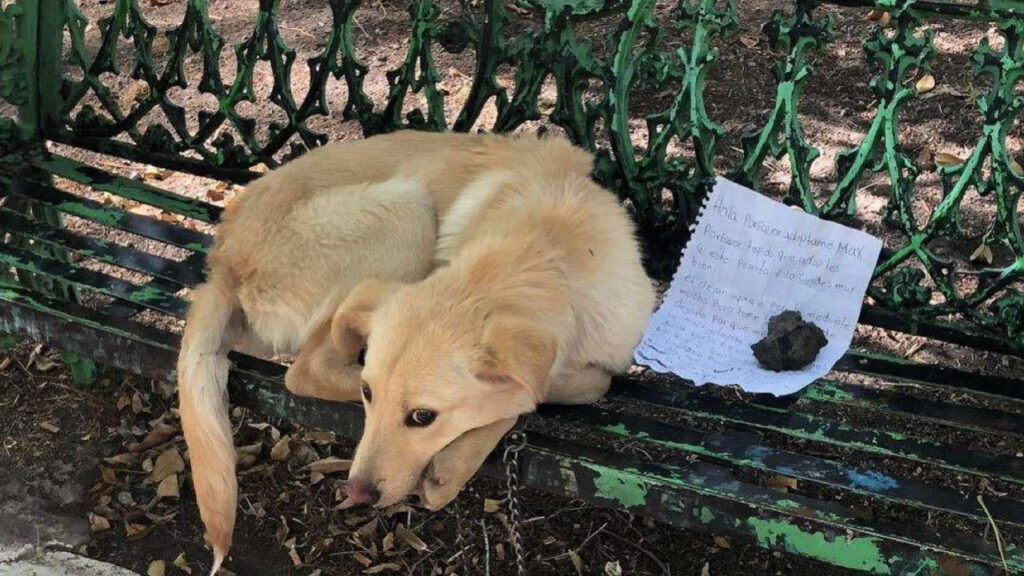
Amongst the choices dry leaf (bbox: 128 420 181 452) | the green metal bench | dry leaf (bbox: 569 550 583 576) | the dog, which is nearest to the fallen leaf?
dry leaf (bbox: 128 420 181 452)

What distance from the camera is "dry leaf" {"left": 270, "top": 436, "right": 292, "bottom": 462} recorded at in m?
3.71

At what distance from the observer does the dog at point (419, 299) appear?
7.81 ft

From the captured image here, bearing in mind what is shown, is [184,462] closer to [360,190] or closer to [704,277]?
[360,190]

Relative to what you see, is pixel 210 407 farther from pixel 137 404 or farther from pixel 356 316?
pixel 137 404

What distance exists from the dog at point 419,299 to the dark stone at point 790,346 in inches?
13.1

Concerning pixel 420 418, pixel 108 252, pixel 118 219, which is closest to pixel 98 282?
pixel 108 252

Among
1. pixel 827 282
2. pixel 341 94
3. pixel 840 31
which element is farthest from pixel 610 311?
pixel 840 31

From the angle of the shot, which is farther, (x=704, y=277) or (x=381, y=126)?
(x=381, y=126)

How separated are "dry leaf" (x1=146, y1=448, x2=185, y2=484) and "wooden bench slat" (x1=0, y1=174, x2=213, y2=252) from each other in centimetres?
76

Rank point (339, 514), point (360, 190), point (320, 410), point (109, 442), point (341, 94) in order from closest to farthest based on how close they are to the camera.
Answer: point (320, 410), point (360, 190), point (339, 514), point (109, 442), point (341, 94)

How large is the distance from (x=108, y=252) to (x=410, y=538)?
1.26m

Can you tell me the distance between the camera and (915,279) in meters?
3.07

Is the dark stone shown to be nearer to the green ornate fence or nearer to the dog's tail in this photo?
the green ornate fence

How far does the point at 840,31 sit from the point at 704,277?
116 inches
